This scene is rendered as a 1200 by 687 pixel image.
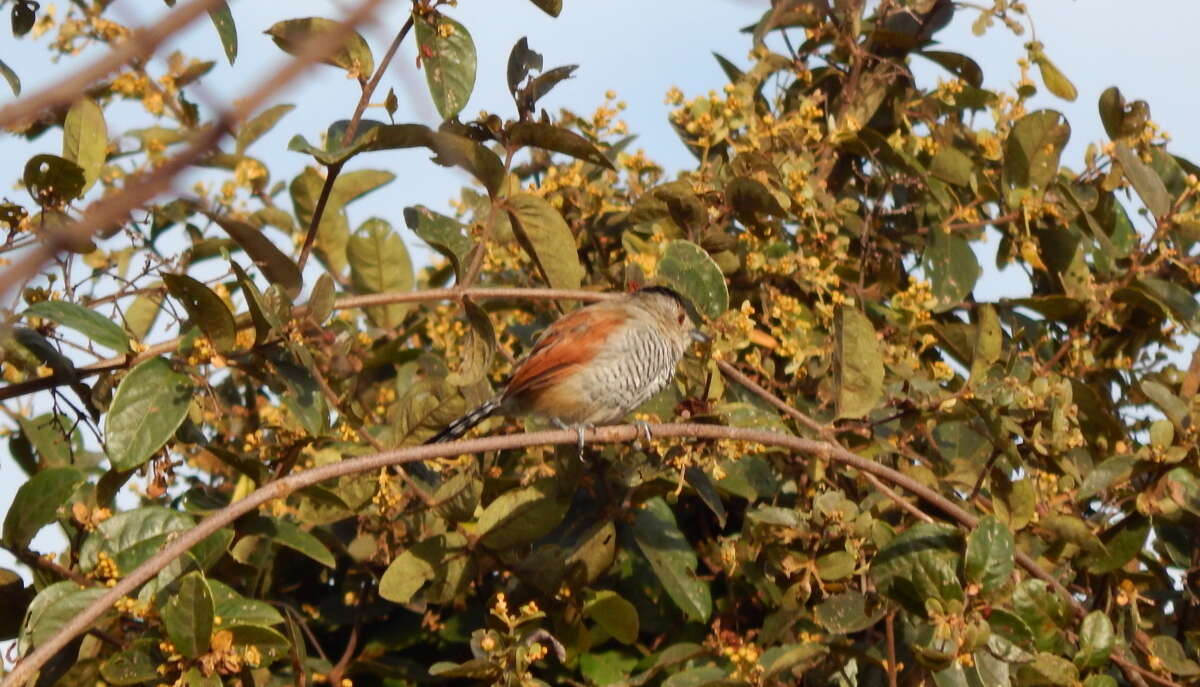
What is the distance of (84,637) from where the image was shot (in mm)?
2961

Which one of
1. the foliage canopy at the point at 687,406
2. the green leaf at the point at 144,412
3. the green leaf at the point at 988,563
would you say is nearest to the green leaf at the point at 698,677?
the foliage canopy at the point at 687,406

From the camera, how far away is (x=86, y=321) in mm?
2803

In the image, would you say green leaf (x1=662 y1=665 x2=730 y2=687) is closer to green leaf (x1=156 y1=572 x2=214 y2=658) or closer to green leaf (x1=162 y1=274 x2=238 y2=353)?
green leaf (x1=156 y1=572 x2=214 y2=658)

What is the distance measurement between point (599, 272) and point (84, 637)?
2.06 meters

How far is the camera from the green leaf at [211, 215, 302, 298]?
3047 millimetres

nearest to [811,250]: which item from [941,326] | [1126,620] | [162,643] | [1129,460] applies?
[941,326]

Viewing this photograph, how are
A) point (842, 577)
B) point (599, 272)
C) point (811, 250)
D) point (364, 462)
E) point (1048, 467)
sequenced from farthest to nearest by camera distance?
point (599, 272) → point (811, 250) → point (1048, 467) → point (842, 577) → point (364, 462)

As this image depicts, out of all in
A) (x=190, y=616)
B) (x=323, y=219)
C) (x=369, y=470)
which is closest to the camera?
(x=190, y=616)

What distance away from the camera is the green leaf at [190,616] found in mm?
2496

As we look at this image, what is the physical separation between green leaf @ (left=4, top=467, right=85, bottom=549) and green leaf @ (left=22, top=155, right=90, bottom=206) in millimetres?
673

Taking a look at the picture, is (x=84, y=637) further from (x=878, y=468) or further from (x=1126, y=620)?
(x=1126, y=620)

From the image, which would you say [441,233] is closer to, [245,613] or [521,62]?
[521,62]

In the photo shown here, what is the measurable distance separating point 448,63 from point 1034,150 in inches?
77.7

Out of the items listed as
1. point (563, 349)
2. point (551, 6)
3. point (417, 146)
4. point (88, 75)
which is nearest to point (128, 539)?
point (417, 146)
